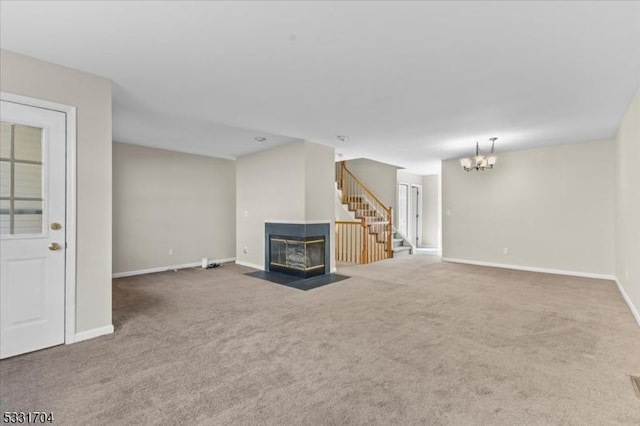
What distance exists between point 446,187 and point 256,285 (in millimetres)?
5277

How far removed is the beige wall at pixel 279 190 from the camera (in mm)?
5711

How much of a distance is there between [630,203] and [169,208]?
24.7ft

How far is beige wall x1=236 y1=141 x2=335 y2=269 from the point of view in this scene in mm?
5711

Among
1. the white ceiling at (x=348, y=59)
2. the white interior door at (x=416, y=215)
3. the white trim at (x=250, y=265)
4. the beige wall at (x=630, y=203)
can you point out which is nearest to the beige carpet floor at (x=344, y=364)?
the beige wall at (x=630, y=203)

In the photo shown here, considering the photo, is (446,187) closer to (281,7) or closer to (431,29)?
(431,29)

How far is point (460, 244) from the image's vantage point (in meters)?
7.41

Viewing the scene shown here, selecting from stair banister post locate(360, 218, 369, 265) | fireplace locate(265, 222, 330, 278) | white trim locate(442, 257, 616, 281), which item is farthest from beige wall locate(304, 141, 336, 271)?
white trim locate(442, 257, 616, 281)

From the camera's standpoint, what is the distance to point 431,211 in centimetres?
1100

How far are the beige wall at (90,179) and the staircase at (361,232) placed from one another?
5.37 meters

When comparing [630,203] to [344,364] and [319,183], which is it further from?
[319,183]

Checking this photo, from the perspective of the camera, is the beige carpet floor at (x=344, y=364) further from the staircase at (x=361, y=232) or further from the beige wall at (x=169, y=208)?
the staircase at (x=361, y=232)

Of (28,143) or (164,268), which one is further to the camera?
(164,268)

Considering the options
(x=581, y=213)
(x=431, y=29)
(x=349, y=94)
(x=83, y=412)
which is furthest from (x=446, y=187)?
(x=83, y=412)

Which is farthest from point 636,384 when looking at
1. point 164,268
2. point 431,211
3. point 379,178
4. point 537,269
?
point 431,211
